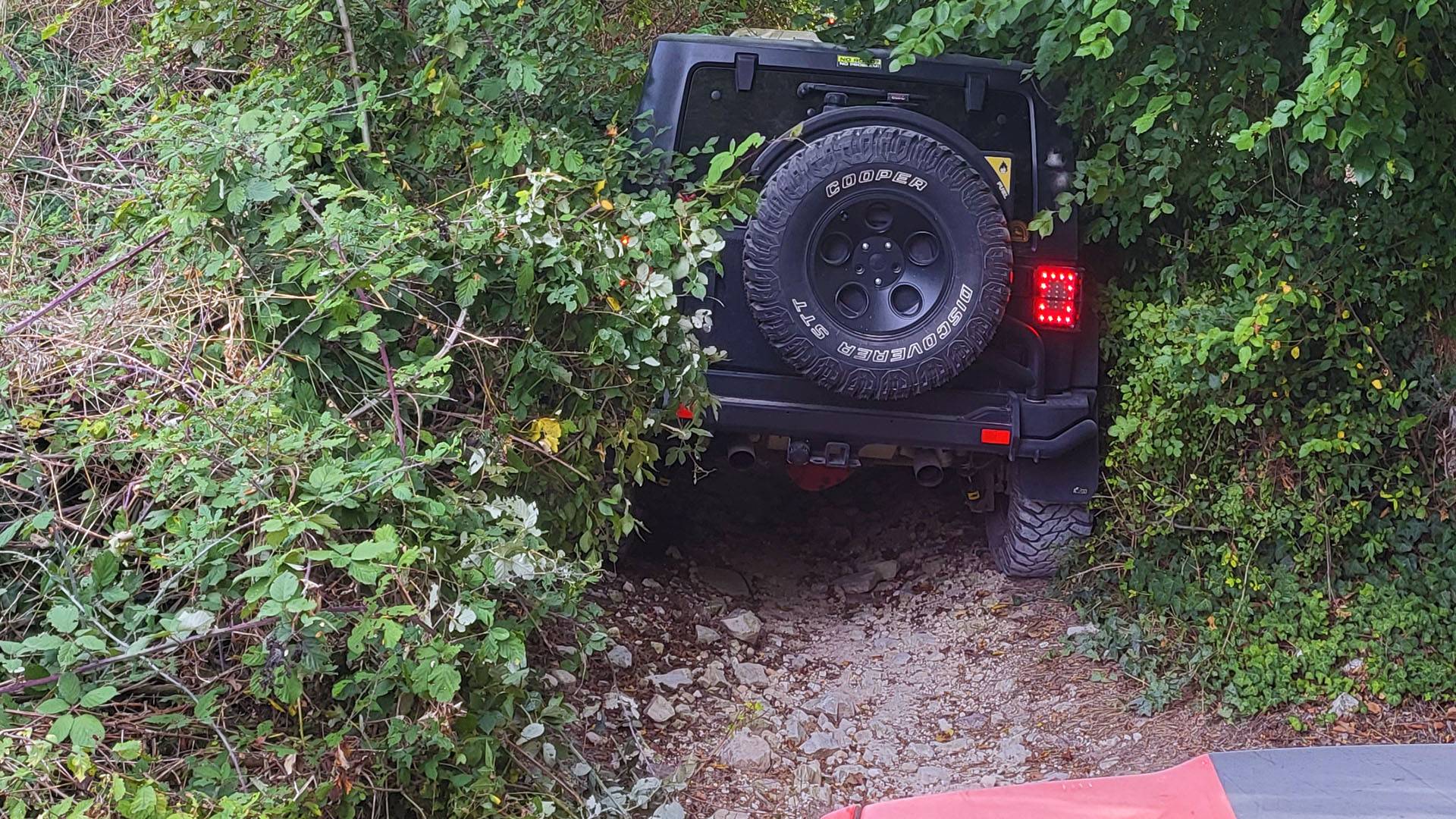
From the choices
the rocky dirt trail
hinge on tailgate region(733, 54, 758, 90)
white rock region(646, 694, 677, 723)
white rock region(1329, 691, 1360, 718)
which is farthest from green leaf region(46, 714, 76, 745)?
white rock region(1329, 691, 1360, 718)

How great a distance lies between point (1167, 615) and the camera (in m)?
4.47

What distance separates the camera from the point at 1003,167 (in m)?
4.38

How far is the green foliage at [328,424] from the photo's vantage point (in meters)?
2.36

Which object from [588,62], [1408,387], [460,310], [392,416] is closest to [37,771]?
[392,416]

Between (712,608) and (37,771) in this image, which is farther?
(712,608)

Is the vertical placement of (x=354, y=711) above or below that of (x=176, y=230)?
below

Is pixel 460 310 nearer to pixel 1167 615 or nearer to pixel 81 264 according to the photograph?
pixel 81 264

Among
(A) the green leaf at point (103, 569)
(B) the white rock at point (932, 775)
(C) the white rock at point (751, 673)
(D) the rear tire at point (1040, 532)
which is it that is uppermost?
(A) the green leaf at point (103, 569)

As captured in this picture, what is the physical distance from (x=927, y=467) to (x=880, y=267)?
0.98 meters

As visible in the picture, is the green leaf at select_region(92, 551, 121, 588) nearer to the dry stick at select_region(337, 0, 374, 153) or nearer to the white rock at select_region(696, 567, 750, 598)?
the dry stick at select_region(337, 0, 374, 153)

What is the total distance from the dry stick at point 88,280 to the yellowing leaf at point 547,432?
1.10m

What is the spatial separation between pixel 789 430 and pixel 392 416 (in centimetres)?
186

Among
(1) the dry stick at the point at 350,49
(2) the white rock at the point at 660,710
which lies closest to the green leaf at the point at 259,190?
(1) the dry stick at the point at 350,49

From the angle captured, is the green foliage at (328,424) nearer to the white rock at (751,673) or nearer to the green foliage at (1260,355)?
the white rock at (751,673)
